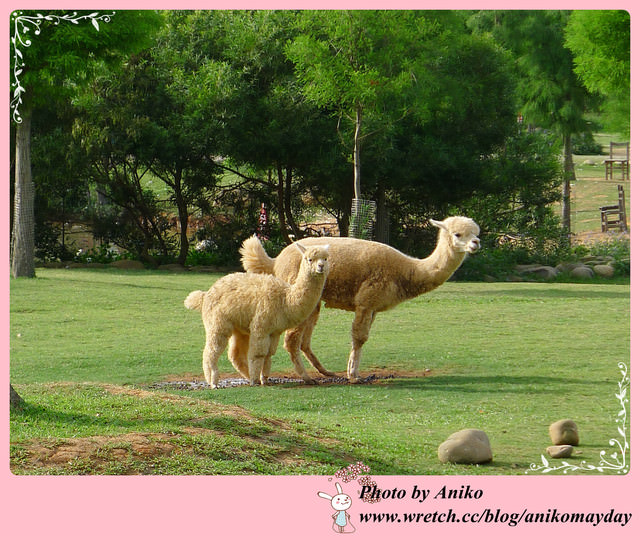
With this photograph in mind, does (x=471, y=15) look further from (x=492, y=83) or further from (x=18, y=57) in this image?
(x=18, y=57)

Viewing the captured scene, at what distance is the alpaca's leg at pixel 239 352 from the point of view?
11.2 meters

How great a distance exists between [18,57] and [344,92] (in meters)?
12.4

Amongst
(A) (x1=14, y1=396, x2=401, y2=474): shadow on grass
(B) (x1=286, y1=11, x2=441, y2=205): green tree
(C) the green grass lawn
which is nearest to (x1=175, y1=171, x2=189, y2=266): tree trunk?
(B) (x1=286, y1=11, x2=441, y2=205): green tree

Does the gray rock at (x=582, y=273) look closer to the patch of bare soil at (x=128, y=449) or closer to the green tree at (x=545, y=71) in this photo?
the green tree at (x=545, y=71)

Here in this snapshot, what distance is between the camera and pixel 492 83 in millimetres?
26828

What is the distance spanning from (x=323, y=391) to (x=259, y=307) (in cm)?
119

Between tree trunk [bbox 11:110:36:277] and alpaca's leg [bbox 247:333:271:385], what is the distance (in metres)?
12.5

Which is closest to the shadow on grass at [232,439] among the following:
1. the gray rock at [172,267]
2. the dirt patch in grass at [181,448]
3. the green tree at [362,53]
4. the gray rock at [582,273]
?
the dirt patch in grass at [181,448]

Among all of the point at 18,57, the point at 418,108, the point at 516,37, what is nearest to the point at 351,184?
the point at 418,108

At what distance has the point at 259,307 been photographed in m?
10.5

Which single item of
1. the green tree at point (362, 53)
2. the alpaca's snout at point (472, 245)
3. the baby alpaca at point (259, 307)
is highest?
the green tree at point (362, 53)

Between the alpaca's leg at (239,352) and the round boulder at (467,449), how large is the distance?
4.03m

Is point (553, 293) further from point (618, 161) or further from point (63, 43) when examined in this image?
point (618, 161)

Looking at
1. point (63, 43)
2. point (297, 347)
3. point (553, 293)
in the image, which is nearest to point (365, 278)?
point (297, 347)
